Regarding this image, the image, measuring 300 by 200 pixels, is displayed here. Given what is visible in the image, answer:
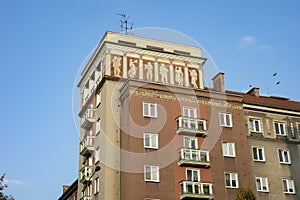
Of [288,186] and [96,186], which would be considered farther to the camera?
[288,186]

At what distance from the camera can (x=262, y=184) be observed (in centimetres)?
5069

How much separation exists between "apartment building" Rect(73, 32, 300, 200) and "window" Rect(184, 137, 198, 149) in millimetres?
97

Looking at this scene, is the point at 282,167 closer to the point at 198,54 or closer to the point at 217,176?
the point at 217,176

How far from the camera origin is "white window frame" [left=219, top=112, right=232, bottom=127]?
170ft

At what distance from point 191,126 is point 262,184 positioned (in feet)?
30.4

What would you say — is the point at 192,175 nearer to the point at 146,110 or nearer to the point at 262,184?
the point at 146,110

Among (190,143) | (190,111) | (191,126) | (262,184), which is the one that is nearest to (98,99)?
(190,111)

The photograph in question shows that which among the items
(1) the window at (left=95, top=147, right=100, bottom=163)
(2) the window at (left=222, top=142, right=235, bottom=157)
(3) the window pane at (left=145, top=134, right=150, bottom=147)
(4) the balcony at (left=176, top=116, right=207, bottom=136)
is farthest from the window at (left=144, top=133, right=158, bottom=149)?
(2) the window at (left=222, top=142, right=235, bottom=157)

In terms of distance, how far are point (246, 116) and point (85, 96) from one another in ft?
60.7

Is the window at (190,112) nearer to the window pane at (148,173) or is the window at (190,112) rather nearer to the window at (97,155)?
the window pane at (148,173)

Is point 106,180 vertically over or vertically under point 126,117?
under

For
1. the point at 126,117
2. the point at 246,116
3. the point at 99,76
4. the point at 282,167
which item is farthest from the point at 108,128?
the point at 282,167

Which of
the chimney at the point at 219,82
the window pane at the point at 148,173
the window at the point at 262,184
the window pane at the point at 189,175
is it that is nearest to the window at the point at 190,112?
the chimney at the point at 219,82

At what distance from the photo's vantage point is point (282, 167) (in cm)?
5225
